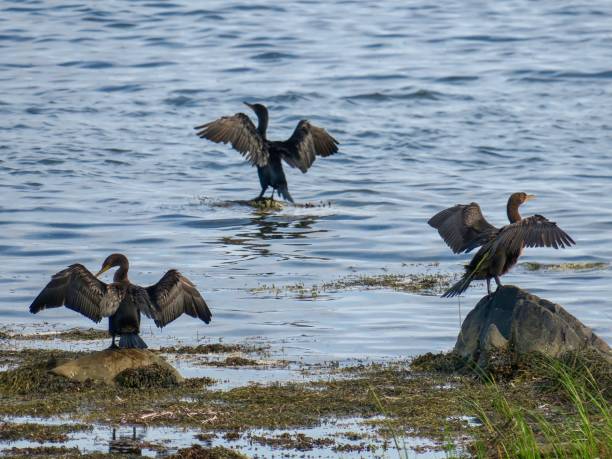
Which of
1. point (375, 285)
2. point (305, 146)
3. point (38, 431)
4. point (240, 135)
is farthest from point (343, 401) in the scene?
point (305, 146)

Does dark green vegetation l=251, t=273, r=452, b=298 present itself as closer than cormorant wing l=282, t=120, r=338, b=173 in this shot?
Yes

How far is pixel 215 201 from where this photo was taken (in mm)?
18172

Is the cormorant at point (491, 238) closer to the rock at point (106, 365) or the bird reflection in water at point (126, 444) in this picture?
the rock at point (106, 365)

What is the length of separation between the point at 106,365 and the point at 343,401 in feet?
5.44

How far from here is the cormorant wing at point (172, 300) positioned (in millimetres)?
9539

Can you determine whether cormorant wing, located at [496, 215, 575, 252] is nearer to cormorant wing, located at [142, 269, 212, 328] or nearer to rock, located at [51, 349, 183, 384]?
cormorant wing, located at [142, 269, 212, 328]

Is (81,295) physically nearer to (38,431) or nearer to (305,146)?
(38,431)

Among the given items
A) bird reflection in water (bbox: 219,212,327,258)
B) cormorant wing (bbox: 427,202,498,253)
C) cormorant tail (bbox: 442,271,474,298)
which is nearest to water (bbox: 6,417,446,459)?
cormorant tail (bbox: 442,271,474,298)

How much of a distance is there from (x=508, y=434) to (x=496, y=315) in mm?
3203

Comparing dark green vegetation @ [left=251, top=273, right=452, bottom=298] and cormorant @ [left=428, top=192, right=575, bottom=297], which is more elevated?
cormorant @ [left=428, top=192, right=575, bottom=297]

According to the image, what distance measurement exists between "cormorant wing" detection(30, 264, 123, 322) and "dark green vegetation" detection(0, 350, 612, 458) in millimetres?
385

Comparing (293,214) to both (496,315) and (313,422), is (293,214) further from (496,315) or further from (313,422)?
(313,422)

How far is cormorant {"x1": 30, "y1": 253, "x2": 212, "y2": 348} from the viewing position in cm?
938

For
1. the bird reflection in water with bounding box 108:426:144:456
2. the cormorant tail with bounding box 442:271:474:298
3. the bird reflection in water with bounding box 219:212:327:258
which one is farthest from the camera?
the bird reflection in water with bounding box 219:212:327:258
